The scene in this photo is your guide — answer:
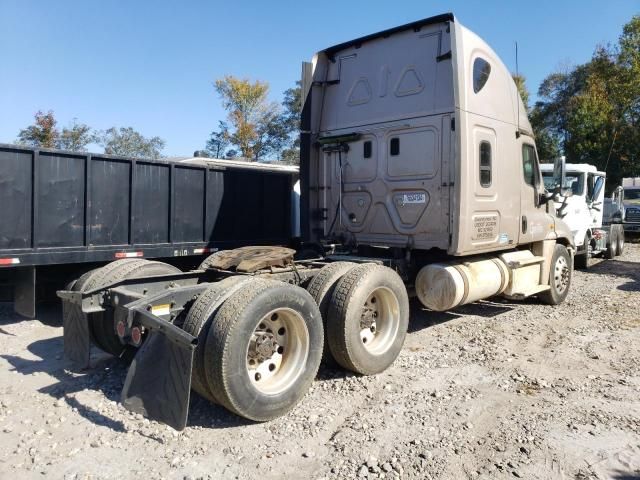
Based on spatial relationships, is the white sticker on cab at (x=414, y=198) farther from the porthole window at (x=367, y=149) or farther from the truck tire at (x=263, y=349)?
the truck tire at (x=263, y=349)

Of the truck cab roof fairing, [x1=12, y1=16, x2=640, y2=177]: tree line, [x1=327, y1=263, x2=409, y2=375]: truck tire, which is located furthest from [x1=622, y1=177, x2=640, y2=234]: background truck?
[x1=327, y1=263, x2=409, y2=375]: truck tire

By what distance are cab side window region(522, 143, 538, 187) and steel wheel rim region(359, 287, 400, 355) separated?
11.6 ft

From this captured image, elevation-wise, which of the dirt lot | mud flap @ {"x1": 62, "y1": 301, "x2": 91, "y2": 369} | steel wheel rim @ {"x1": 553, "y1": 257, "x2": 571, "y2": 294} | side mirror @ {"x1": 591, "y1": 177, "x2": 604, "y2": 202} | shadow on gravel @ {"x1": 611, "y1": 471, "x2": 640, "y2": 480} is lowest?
shadow on gravel @ {"x1": 611, "y1": 471, "x2": 640, "y2": 480}

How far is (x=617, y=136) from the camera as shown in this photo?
28.6 metres

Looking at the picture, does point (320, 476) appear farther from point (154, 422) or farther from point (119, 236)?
point (119, 236)

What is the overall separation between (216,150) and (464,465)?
43.3 meters

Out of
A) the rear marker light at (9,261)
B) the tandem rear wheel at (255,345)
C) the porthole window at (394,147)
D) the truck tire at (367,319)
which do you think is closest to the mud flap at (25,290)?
the rear marker light at (9,261)

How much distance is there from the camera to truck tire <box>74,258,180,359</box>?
4.84 metres

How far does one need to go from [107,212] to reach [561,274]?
23.4ft

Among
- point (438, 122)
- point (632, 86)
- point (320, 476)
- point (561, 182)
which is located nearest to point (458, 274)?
point (438, 122)

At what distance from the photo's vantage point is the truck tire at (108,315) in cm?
484

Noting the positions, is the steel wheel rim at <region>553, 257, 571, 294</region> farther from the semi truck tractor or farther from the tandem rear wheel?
the tandem rear wheel

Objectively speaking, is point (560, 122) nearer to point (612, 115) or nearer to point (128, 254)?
point (612, 115)

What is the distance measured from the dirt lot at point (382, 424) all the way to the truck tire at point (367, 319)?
20 centimetres
